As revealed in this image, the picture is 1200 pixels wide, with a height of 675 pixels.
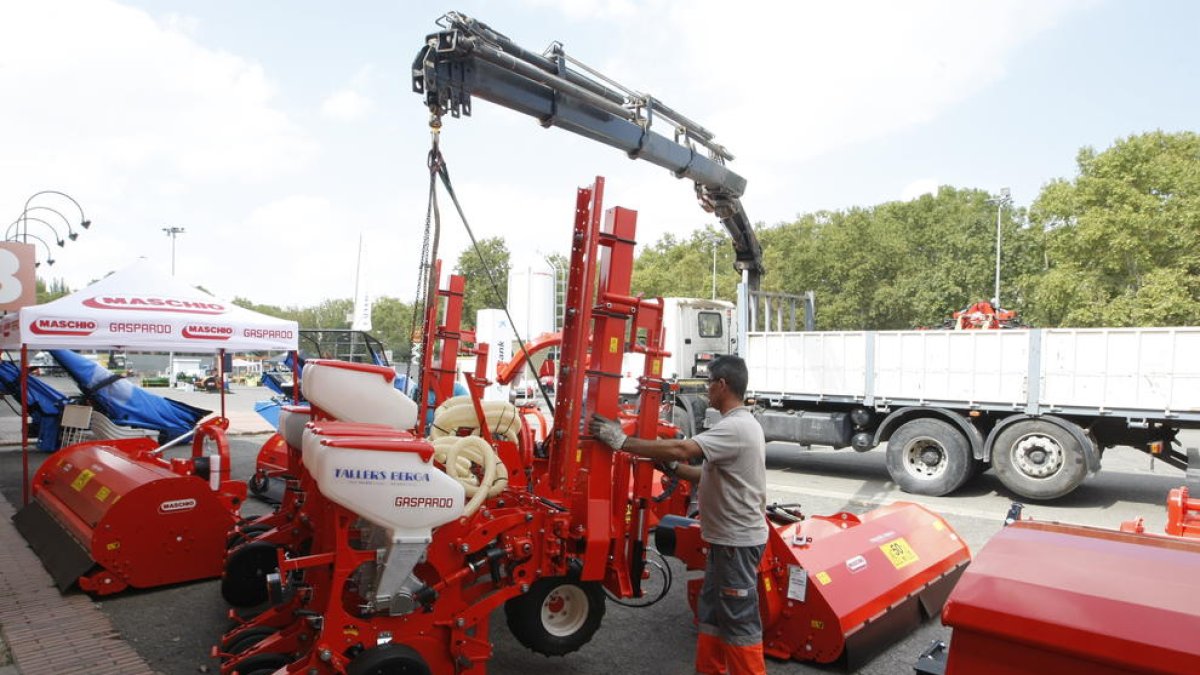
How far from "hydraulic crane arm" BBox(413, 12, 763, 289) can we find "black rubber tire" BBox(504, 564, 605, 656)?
343cm

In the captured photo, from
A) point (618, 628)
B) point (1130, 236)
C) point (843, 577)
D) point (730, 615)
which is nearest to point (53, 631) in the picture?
point (618, 628)

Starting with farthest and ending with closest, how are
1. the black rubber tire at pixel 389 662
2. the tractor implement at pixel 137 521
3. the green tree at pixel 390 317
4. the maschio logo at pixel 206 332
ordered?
1. the green tree at pixel 390 317
2. the maschio logo at pixel 206 332
3. the tractor implement at pixel 137 521
4. the black rubber tire at pixel 389 662

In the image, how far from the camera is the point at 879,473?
1098 cm

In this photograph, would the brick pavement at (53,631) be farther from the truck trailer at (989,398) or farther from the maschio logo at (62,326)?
the truck trailer at (989,398)

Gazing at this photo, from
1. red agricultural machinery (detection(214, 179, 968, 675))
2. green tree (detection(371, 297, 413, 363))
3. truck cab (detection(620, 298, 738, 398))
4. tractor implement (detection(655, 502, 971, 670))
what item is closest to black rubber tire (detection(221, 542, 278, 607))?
red agricultural machinery (detection(214, 179, 968, 675))

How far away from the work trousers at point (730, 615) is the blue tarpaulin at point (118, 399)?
1171 centimetres

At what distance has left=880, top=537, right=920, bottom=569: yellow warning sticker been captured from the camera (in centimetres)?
450

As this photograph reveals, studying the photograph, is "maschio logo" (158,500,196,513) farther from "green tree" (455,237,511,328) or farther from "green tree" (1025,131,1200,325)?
"green tree" (1025,131,1200,325)

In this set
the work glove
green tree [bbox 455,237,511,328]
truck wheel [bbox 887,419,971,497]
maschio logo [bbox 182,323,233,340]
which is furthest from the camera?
green tree [bbox 455,237,511,328]

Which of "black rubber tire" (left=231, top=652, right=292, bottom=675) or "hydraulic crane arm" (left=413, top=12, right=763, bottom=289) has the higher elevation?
"hydraulic crane arm" (left=413, top=12, right=763, bottom=289)

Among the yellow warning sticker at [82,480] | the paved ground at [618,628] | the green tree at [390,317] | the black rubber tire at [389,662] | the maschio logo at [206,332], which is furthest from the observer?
the green tree at [390,317]

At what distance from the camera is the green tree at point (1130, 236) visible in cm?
2147

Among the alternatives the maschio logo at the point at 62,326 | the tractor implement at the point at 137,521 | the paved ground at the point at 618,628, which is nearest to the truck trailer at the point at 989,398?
the paved ground at the point at 618,628

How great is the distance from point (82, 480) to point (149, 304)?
3.24 meters
